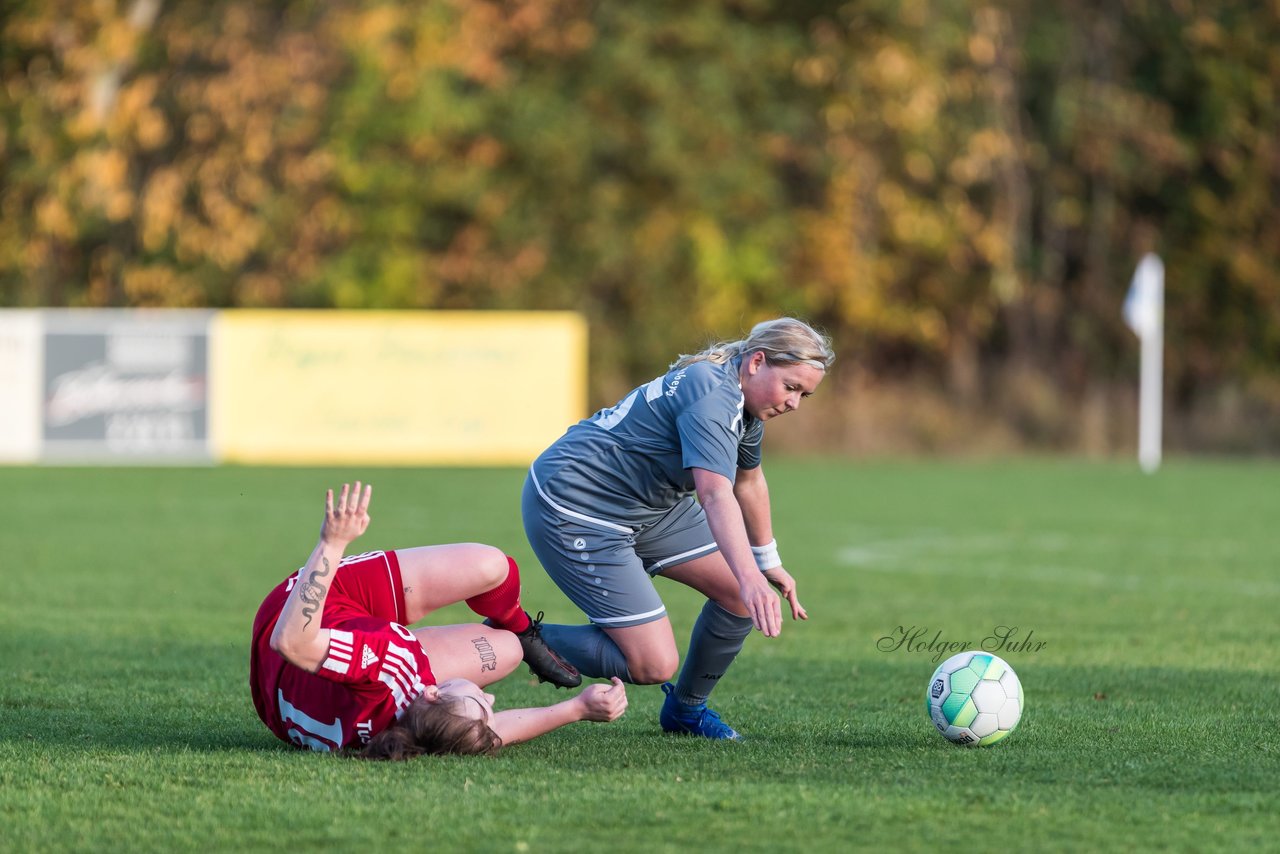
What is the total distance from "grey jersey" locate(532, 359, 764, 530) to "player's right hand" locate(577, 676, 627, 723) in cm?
75

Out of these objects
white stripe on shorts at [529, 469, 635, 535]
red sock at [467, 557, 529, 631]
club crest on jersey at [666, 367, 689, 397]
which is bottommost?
red sock at [467, 557, 529, 631]

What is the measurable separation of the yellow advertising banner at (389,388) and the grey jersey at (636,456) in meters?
18.1

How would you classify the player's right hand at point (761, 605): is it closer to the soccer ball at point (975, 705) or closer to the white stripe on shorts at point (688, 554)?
the soccer ball at point (975, 705)

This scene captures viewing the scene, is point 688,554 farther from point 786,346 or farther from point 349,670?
point 349,670

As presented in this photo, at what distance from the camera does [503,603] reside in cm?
609

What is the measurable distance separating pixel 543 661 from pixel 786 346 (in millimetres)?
1423

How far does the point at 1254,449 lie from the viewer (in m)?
28.8

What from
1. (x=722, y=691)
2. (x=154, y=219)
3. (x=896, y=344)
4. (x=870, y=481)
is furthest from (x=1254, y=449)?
(x=722, y=691)

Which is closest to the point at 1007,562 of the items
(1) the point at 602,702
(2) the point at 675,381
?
(2) the point at 675,381

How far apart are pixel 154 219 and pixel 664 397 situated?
25.9 meters

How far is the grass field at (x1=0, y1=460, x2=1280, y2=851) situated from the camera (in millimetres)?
4672

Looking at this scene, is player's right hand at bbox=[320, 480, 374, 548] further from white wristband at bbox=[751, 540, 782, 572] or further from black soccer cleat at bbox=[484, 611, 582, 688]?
white wristband at bbox=[751, 540, 782, 572]

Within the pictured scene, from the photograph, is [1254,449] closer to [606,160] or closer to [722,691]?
[606,160]

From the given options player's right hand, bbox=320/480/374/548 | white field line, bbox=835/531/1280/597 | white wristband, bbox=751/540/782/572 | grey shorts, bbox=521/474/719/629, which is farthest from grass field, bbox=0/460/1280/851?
player's right hand, bbox=320/480/374/548
